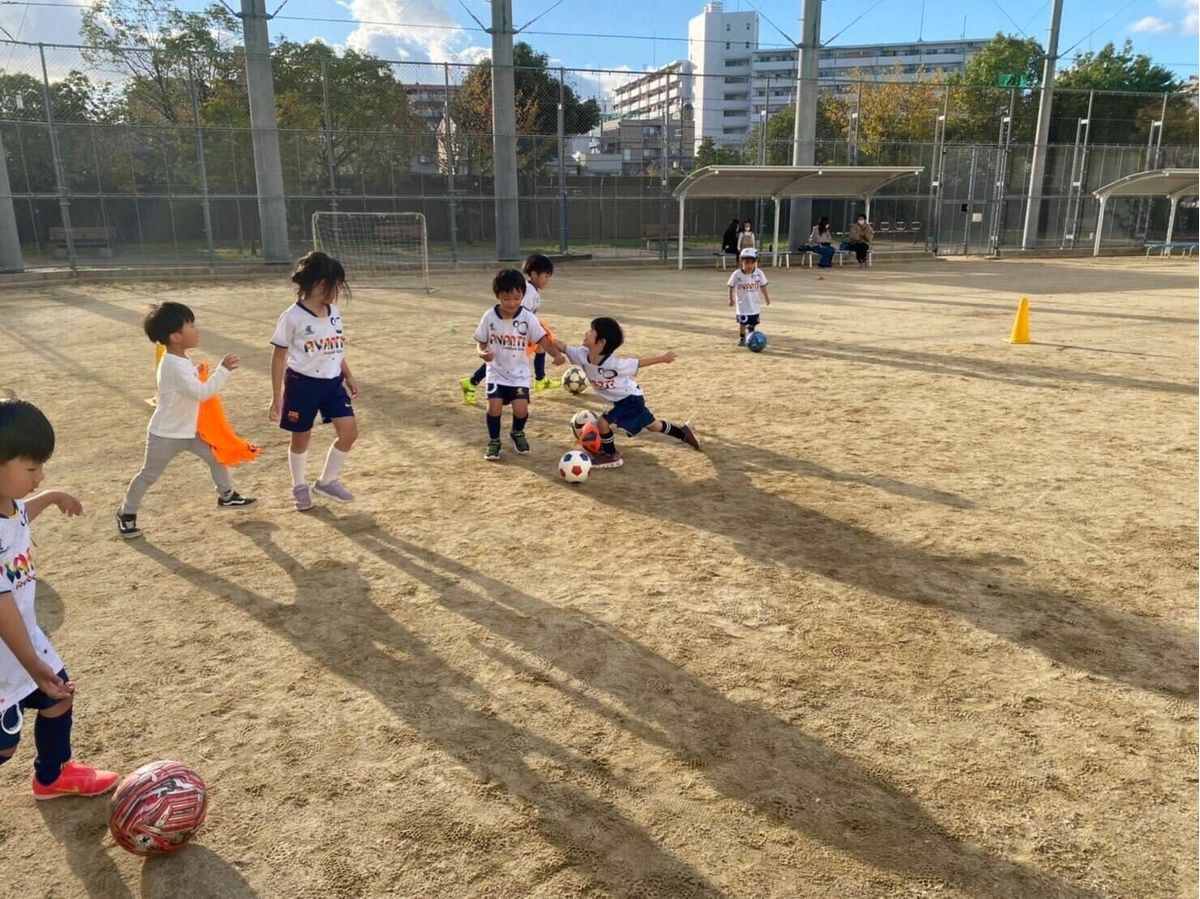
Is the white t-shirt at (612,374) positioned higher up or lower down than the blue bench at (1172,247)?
lower down

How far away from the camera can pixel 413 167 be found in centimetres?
2344

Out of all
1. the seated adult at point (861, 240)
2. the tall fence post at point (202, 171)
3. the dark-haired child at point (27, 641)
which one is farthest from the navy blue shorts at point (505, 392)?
the seated adult at point (861, 240)

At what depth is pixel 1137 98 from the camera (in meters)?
41.6

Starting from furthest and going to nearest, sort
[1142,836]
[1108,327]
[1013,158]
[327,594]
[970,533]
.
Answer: [1013,158] → [1108,327] → [970,533] → [327,594] → [1142,836]

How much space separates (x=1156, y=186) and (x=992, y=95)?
51.5ft

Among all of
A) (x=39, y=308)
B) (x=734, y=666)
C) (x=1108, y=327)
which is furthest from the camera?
(x=39, y=308)

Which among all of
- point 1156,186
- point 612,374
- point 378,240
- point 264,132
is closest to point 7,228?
point 264,132

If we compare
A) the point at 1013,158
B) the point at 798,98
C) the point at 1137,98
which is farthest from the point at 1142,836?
the point at 1137,98

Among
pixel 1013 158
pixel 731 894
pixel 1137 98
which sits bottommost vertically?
pixel 731 894

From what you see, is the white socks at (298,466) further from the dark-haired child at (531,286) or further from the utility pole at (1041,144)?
the utility pole at (1041,144)

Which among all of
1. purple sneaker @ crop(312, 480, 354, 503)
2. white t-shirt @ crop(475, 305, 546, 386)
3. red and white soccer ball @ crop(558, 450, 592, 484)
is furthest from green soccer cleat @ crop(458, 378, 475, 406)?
purple sneaker @ crop(312, 480, 354, 503)

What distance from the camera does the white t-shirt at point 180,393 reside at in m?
4.77

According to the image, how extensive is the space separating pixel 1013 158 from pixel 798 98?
9.77 metres

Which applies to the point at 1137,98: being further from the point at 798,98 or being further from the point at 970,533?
the point at 970,533
